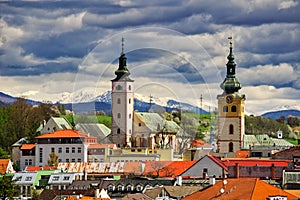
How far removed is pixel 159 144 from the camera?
143000 mm

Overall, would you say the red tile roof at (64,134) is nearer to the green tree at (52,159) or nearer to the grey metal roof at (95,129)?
the grey metal roof at (95,129)

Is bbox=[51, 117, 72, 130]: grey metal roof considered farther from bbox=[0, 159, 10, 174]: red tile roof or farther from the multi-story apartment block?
bbox=[0, 159, 10, 174]: red tile roof

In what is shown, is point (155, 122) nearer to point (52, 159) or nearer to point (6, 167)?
point (52, 159)

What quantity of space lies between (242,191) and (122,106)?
69.4 metres

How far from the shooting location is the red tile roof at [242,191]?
247ft

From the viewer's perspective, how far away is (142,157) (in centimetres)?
13650

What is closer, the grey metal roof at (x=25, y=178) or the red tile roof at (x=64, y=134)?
the grey metal roof at (x=25, y=178)

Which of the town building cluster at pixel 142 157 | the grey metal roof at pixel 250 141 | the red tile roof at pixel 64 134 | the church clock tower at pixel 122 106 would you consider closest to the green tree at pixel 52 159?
the town building cluster at pixel 142 157

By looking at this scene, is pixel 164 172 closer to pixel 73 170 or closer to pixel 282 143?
pixel 73 170

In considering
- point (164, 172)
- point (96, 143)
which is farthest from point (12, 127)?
point (164, 172)

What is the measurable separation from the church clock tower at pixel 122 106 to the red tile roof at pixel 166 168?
1862 centimetres

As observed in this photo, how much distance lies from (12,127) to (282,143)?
35.2m

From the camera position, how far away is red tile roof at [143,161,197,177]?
114750mm

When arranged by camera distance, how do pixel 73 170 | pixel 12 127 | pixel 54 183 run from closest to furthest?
pixel 54 183
pixel 73 170
pixel 12 127
